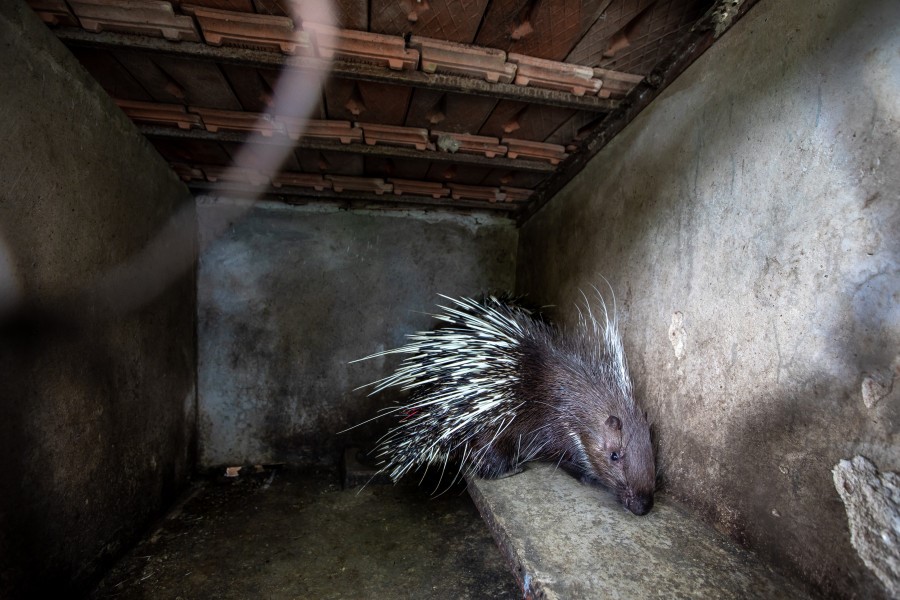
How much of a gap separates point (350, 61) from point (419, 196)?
1.99 m

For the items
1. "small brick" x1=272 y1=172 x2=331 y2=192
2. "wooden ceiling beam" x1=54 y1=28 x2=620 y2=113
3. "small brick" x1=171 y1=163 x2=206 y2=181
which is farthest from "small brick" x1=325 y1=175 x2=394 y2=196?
"wooden ceiling beam" x1=54 y1=28 x2=620 y2=113

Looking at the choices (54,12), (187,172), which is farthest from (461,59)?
(187,172)

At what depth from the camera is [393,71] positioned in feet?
6.64

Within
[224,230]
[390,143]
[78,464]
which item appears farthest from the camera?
[224,230]

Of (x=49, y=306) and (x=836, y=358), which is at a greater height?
(x=49, y=306)

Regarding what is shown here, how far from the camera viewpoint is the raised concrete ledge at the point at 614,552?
129cm

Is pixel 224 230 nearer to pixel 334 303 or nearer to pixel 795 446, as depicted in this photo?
pixel 334 303

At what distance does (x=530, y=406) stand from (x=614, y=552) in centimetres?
84

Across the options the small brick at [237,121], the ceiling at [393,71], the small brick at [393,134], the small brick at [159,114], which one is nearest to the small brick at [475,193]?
the ceiling at [393,71]

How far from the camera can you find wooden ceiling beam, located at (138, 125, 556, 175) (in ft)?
8.70

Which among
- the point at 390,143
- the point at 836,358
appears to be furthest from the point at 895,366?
the point at 390,143

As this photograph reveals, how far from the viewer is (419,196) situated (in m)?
3.95

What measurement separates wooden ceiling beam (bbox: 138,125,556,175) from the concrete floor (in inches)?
108

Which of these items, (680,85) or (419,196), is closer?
(680,85)
